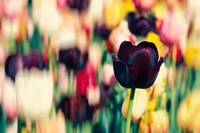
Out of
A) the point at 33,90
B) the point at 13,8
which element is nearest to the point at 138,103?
the point at 33,90

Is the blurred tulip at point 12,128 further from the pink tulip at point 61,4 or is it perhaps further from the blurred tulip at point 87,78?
the pink tulip at point 61,4

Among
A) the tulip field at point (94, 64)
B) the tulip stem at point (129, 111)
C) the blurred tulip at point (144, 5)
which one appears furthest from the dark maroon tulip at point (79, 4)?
the tulip stem at point (129, 111)

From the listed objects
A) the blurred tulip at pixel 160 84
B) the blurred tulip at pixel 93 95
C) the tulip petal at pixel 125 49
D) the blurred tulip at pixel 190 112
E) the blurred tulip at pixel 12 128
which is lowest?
the blurred tulip at pixel 12 128

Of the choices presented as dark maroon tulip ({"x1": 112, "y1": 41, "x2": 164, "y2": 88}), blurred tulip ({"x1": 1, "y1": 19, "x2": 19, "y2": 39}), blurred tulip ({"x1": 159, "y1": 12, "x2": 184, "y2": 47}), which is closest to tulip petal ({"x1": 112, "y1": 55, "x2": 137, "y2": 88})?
dark maroon tulip ({"x1": 112, "y1": 41, "x2": 164, "y2": 88})

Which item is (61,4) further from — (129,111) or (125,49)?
(129,111)

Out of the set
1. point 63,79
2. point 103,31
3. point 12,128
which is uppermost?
point 103,31

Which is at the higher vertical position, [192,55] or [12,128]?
[192,55]

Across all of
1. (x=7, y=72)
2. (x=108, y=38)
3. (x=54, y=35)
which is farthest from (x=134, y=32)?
(x=7, y=72)
